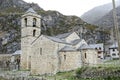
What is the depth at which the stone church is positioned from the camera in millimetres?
40931

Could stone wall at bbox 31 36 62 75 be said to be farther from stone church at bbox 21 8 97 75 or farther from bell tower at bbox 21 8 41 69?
bell tower at bbox 21 8 41 69

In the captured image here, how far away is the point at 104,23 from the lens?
138m

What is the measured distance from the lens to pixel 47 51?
42625 mm

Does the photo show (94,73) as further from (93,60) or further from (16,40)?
(16,40)

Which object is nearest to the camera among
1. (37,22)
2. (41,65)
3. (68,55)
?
(68,55)

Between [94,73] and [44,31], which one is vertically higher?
[44,31]

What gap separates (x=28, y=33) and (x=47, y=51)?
242 inches

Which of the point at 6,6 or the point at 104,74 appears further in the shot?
the point at 6,6

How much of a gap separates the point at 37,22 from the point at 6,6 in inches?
3535

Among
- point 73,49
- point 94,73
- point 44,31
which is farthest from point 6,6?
point 94,73

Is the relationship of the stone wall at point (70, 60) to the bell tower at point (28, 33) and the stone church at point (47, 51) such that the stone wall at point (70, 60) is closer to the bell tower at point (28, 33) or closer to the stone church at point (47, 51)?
the stone church at point (47, 51)

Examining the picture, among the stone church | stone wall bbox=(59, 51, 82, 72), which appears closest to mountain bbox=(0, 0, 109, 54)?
the stone church

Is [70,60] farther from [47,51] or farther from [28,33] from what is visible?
[28,33]

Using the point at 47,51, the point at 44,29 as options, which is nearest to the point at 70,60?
the point at 47,51
